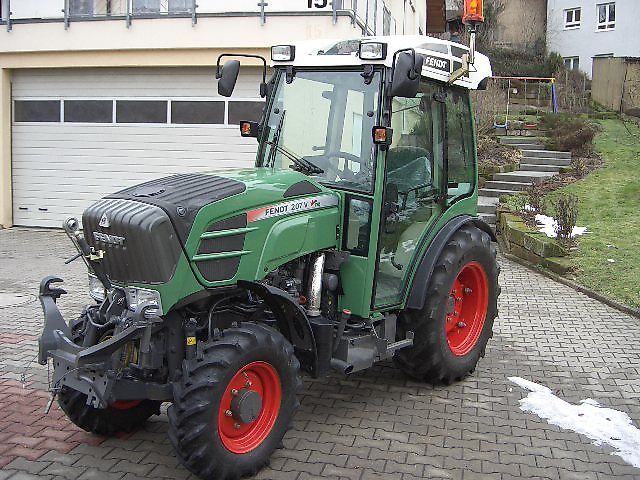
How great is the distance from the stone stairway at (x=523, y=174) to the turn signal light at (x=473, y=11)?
8.02 metres

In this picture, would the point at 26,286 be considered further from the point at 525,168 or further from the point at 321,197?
the point at 525,168

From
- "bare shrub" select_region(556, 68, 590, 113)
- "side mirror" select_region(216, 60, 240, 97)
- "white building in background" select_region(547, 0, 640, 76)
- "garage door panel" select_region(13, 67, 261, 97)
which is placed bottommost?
"side mirror" select_region(216, 60, 240, 97)

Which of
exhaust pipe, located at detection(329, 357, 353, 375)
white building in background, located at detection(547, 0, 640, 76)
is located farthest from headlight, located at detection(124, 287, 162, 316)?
white building in background, located at detection(547, 0, 640, 76)

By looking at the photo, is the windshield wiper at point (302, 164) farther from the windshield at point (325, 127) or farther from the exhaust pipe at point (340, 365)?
the exhaust pipe at point (340, 365)

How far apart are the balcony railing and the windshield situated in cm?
672

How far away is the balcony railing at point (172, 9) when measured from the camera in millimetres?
11727

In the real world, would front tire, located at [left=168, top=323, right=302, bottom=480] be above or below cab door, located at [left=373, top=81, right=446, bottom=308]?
below

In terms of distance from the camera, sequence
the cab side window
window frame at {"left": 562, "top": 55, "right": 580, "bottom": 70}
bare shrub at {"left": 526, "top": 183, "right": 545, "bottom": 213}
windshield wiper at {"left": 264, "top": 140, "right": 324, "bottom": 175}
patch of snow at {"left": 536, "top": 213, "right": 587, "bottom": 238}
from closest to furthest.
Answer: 1. windshield wiper at {"left": 264, "top": 140, "right": 324, "bottom": 175}
2. the cab side window
3. patch of snow at {"left": 536, "top": 213, "right": 587, "bottom": 238}
4. bare shrub at {"left": 526, "top": 183, "right": 545, "bottom": 213}
5. window frame at {"left": 562, "top": 55, "right": 580, "bottom": 70}

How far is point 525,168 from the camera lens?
15203mm

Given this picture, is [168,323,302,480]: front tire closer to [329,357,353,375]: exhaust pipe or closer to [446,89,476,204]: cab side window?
[329,357,353,375]: exhaust pipe

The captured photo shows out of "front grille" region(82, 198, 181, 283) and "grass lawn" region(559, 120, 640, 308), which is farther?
"grass lawn" region(559, 120, 640, 308)

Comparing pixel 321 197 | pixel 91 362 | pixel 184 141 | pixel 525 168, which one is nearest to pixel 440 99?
pixel 321 197

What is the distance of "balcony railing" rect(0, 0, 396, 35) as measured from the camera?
11727 millimetres

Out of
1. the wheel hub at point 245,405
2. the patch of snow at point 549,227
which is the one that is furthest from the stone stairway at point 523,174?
the wheel hub at point 245,405
